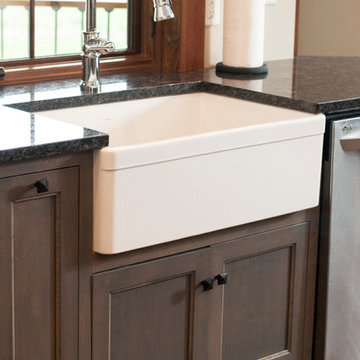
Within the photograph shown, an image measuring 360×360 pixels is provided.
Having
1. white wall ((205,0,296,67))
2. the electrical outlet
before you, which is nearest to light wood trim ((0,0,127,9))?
the electrical outlet

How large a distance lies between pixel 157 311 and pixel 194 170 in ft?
1.16

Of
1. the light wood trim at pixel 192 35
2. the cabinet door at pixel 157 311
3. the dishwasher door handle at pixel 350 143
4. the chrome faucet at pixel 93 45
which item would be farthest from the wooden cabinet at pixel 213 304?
the light wood trim at pixel 192 35

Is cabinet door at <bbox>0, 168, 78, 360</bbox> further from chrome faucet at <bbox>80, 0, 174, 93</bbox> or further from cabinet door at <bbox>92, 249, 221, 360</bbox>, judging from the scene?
chrome faucet at <bbox>80, 0, 174, 93</bbox>

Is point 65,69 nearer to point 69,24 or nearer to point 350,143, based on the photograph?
point 69,24

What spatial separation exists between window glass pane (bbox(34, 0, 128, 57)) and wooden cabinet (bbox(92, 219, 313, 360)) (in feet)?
2.98

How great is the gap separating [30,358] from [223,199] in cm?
58

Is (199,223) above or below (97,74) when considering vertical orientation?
below

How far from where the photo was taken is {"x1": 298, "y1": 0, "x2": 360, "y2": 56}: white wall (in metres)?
4.46

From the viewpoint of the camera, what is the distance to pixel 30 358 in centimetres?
190

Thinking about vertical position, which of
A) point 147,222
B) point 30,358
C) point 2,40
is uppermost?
point 2,40

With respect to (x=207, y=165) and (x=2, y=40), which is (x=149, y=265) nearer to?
(x=207, y=165)

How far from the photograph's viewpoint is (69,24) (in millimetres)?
2703

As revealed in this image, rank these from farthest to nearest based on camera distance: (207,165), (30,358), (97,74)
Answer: (97,74)
(207,165)
(30,358)

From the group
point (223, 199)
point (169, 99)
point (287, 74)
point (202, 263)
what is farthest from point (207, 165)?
point (287, 74)
